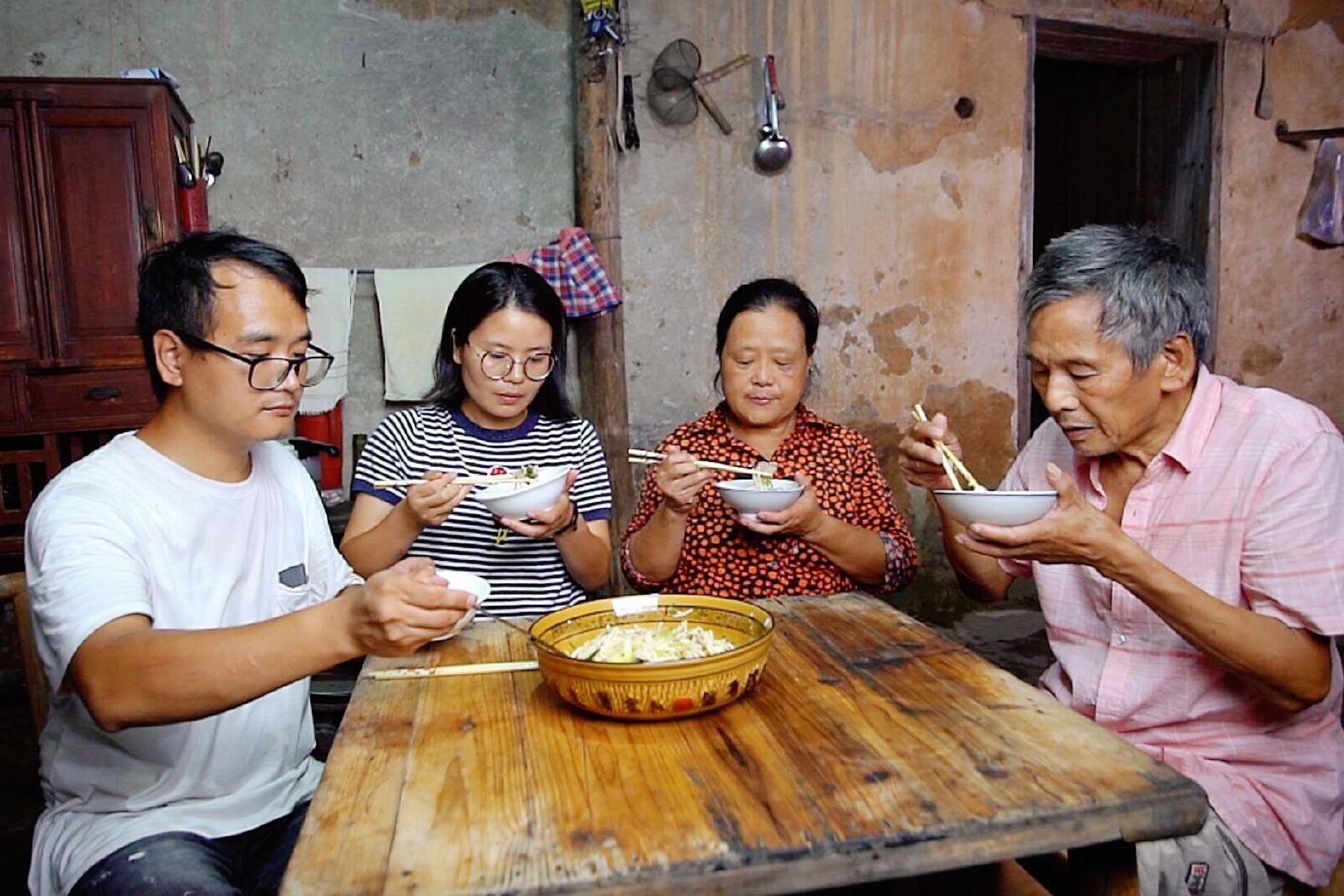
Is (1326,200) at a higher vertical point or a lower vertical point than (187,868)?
higher

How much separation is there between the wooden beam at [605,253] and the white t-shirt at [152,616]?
274 cm

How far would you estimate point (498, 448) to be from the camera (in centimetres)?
270

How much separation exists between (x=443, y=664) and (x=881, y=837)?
1009mm

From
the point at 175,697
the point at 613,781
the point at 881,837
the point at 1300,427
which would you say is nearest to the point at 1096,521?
the point at 1300,427

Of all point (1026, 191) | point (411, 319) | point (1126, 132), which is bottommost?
point (411, 319)

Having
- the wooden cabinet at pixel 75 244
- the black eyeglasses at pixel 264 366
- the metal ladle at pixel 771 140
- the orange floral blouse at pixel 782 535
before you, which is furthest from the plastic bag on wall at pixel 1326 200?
the wooden cabinet at pixel 75 244

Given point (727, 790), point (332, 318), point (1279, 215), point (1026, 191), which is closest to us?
point (727, 790)

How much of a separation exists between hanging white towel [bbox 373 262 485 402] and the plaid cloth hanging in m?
0.43

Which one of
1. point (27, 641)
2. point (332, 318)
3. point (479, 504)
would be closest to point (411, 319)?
point (332, 318)

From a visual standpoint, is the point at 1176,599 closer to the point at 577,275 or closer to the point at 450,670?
the point at 450,670

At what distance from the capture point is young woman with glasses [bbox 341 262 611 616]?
8.40 ft

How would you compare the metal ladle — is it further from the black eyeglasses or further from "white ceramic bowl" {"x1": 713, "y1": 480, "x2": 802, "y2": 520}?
the black eyeglasses

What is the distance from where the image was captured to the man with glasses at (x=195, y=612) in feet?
4.45

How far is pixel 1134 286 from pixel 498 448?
1.70 meters
